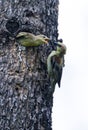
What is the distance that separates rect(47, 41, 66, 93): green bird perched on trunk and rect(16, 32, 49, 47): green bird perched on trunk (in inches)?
4.0

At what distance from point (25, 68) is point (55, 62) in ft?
0.83

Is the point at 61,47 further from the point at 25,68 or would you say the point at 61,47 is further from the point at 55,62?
the point at 25,68

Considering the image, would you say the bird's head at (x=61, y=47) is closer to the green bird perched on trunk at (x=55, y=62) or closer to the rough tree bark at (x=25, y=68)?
the green bird perched on trunk at (x=55, y=62)

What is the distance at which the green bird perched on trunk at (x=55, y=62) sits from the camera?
3.49 m

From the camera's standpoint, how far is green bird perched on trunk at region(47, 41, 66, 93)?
349cm

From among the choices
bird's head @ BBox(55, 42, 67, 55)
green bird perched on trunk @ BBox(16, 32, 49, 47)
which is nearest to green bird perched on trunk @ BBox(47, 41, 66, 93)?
bird's head @ BBox(55, 42, 67, 55)

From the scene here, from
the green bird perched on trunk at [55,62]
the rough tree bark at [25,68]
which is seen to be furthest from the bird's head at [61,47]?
the rough tree bark at [25,68]

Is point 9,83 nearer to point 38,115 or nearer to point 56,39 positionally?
point 38,115

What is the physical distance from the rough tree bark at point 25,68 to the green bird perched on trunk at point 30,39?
36 mm

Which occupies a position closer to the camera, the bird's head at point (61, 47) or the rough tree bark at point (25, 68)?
the rough tree bark at point (25, 68)

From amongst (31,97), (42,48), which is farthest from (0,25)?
(31,97)

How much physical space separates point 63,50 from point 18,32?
0.36m

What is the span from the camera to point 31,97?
10.8 feet

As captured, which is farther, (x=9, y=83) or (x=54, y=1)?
(x=54, y=1)
